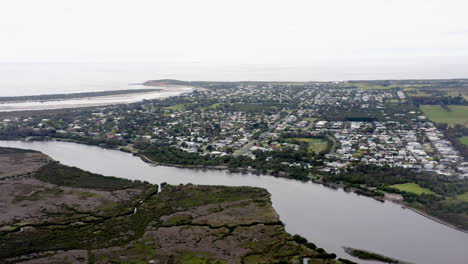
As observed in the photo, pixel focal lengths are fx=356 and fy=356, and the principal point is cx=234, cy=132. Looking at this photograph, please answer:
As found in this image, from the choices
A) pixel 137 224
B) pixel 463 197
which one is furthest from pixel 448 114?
pixel 137 224

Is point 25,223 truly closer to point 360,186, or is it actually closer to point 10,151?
point 10,151

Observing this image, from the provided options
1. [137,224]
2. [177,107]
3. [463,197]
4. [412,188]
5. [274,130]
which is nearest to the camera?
[137,224]

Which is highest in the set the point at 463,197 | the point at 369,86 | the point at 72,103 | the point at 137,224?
the point at 369,86

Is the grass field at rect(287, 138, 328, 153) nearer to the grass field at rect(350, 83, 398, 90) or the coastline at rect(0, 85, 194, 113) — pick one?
the coastline at rect(0, 85, 194, 113)

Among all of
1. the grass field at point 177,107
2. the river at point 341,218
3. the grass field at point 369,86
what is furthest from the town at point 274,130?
the grass field at point 369,86

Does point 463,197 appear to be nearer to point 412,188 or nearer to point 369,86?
point 412,188

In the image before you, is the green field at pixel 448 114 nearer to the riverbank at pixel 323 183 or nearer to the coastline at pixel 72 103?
the riverbank at pixel 323 183

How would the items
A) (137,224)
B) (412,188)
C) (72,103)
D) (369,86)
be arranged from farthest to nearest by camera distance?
(369,86), (72,103), (412,188), (137,224)
